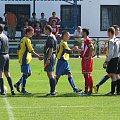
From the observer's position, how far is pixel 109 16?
4506 cm

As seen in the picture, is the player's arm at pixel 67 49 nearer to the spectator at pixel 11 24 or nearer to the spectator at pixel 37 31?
the spectator at pixel 37 31

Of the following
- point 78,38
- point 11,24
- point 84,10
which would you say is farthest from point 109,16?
point 78,38

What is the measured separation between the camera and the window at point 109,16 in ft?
146

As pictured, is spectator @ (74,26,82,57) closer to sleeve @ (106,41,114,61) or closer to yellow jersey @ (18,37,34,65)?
yellow jersey @ (18,37,34,65)

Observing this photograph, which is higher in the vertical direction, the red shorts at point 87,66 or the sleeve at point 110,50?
the sleeve at point 110,50

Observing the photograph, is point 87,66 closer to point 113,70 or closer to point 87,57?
point 87,57

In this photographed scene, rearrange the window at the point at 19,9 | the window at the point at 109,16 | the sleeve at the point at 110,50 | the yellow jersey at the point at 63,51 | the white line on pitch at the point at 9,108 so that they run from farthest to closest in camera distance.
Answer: the window at the point at 109,16 → the window at the point at 19,9 → the yellow jersey at the point at 63,51 → the sleeve at the point at 110,50 → the white line on pitch at the point at 9,108

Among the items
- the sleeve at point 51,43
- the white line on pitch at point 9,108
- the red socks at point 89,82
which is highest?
the sleeve at point 51,43

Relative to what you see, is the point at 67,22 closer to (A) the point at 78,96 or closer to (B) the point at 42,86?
(B) the point at 42,86

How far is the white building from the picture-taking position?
140 ft

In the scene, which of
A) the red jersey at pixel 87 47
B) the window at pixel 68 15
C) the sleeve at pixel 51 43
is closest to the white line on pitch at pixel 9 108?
the sleeve at pixel 51 43

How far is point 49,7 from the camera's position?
42.9 m

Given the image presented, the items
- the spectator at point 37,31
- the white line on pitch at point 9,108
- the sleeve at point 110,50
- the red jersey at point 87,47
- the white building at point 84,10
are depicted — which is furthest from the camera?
the white building at point 84,10

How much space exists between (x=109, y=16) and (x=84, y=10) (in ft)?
7.45
